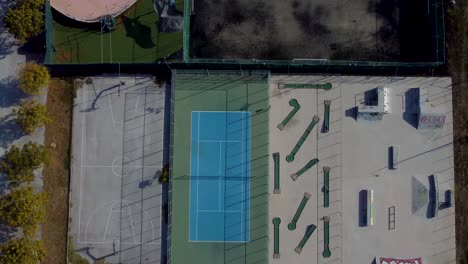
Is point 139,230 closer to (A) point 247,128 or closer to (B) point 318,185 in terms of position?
(A) point 247,128

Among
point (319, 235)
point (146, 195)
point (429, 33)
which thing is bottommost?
point (319, 235)

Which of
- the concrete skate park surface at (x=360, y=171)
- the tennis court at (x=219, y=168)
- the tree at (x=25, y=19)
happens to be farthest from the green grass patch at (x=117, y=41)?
the concrete skate park surface at (x=360, y=171)

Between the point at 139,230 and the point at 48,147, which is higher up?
the point at 48,147

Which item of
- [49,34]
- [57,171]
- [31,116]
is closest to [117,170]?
[57,171]

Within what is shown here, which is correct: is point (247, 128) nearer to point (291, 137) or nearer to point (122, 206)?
point (291, 137)

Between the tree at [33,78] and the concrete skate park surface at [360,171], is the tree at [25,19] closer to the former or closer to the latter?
the tree at [33,78]

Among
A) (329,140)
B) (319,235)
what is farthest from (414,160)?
(319,235)

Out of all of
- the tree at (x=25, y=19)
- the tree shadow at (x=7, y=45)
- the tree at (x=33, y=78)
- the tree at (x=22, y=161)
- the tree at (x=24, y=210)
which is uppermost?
the tree at (x=25, y=19)
